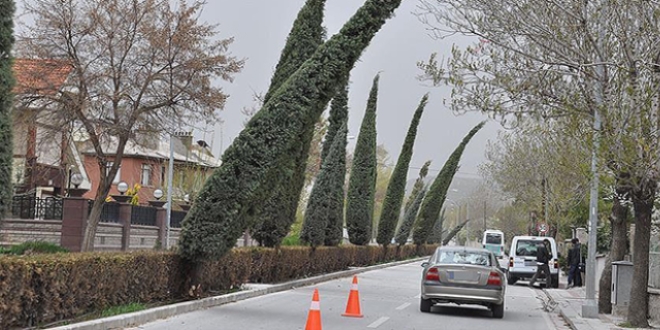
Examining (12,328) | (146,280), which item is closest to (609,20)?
(146,280)

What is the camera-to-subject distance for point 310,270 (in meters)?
28.4

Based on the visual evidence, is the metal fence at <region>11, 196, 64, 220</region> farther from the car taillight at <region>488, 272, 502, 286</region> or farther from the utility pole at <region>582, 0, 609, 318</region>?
the utility pole at <region>582, 0, 609, 318</region>

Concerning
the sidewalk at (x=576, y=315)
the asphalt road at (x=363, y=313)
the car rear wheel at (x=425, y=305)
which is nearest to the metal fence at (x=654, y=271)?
the sidewalk at (x=576, y=315)

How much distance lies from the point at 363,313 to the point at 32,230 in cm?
1637

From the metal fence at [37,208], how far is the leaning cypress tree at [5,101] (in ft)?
62.0

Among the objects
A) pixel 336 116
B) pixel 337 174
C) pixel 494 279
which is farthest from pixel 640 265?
pixel 336 116

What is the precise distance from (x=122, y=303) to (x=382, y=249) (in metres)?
32.6

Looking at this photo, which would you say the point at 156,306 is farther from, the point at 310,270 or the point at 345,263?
the point at 345,263

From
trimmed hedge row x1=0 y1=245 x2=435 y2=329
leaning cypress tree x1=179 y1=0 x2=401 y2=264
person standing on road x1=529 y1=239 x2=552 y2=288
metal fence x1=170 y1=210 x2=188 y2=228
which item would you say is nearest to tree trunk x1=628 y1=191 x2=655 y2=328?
leaning cypress tree x1=179 y1=0 x2=401 y2=264

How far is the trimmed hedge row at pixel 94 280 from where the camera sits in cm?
1059

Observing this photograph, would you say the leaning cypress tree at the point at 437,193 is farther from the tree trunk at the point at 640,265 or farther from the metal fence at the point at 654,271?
the tree trunk at the point at 640,265

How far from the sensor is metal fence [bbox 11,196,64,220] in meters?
30.5

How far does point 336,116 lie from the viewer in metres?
34.2

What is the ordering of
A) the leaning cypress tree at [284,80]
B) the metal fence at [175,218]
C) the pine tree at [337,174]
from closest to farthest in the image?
the leaning cypress tree at [284,80] < the pine tree at [337,174] < the metal fence at [175,218]
